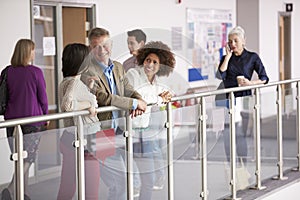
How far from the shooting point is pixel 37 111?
666cm

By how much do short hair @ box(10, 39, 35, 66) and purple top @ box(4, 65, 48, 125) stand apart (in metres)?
0.05

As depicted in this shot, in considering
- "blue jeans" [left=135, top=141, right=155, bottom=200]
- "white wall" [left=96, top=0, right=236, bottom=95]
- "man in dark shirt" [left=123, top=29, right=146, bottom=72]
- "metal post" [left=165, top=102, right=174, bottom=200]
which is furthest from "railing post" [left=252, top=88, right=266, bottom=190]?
"man in dark shirt" [left=123, top=29, right=146, bottom=72]

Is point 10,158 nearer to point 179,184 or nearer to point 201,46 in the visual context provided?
point 179,184

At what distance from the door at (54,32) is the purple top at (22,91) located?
67.5 inches

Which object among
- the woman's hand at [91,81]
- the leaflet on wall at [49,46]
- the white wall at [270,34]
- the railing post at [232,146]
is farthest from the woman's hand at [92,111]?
the white wall at [270,34]

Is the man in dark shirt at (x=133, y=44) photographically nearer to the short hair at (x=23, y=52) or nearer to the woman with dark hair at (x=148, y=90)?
the woman with dark hair at (x=148, y=90)

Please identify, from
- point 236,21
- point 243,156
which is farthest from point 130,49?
point 236,21

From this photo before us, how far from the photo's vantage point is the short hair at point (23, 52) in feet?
21.4

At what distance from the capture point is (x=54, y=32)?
29.0 feet

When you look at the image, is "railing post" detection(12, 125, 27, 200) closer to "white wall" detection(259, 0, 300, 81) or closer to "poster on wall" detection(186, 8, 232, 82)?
"poster on wall" detection(186, 8, 232, 82)

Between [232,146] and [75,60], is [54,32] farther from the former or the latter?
[75,60]

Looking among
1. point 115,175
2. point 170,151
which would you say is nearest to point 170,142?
point 170,151

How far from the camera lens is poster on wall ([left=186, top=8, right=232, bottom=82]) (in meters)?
12.1

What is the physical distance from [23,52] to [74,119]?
204cm
